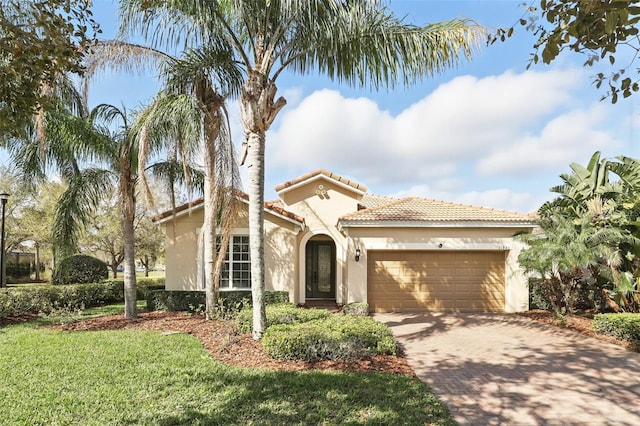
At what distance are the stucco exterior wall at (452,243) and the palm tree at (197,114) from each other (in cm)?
549

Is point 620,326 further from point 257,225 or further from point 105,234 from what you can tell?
point 105,234

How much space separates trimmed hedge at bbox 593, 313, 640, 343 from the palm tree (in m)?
11.5

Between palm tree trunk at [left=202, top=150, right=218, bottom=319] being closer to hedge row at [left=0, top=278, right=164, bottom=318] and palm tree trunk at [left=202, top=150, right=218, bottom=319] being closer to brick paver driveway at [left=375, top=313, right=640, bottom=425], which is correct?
hedge row at [left=0, top=278, right=164, bottom=318]

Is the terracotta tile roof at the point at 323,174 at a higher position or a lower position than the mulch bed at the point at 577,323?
higher

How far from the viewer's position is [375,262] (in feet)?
49.8

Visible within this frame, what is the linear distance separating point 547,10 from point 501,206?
49.6ft

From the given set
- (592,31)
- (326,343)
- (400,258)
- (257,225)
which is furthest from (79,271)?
(592,31)

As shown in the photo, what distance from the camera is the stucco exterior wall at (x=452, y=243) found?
14844 millimetres

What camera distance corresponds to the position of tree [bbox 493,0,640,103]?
266 cm

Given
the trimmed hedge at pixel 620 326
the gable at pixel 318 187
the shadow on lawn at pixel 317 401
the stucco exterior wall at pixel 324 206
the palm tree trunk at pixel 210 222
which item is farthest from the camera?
the gable at pixel 318 187

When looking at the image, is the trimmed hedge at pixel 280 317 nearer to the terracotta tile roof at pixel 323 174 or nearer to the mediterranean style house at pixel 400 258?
the mediterranean style house at pixel 400 258

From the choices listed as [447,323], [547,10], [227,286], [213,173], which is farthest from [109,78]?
[447,323]

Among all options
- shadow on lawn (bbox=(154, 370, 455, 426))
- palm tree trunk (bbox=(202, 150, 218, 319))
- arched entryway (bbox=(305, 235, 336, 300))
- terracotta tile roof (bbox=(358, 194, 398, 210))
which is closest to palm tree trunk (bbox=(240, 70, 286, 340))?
shadow on lawn (bbox=(154, 370, 455, 426))

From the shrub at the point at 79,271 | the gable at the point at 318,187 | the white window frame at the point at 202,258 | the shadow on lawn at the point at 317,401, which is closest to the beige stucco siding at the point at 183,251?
the white window frame at the point at 202,258
